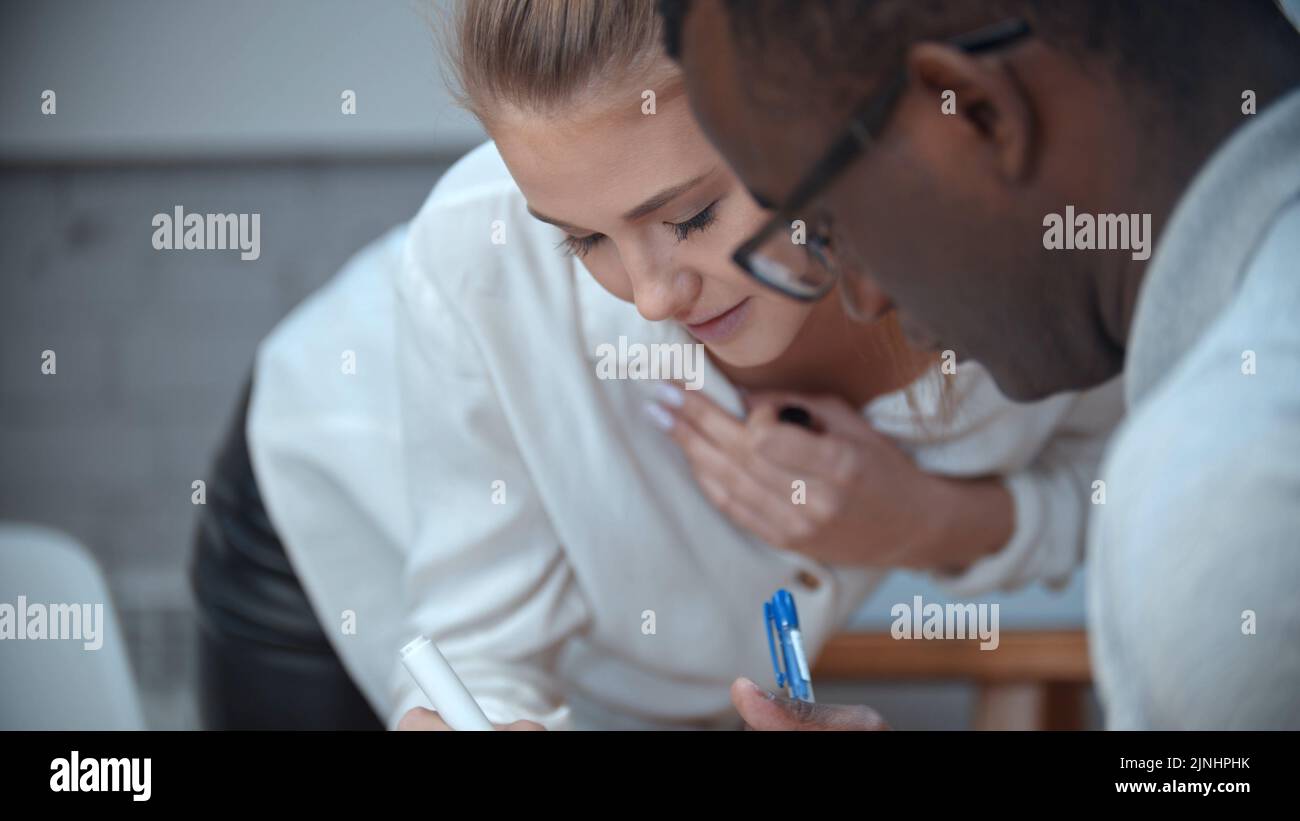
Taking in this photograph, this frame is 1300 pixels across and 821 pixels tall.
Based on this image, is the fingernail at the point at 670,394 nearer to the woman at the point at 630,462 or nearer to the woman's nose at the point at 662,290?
the woman at the point at 630,462

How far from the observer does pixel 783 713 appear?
21.1 inches

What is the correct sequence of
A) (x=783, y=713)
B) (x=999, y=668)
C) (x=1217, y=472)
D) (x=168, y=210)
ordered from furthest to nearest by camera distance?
(x=999, y=668)
(x=168, y=210)
(x=783, y=713)
(x=1217, y=472)

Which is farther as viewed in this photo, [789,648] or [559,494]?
[559,494]

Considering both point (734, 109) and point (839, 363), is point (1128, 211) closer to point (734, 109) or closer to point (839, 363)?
point (734, 109)

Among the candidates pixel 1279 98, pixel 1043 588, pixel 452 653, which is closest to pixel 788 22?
pixel 1279 98

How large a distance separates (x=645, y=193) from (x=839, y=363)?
0.19 metres

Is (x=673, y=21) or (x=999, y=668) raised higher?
(x=673, y=21)

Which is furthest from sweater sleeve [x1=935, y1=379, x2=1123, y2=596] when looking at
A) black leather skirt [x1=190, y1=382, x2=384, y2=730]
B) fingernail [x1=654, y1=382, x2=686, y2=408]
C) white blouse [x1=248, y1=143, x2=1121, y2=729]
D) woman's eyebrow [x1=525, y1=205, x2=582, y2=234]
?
black leather skirt [x1=190, y1=382, x2=384, y2=730]

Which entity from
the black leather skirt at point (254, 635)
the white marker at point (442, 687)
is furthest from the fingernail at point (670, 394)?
the black leather skirt at point (254, 635)

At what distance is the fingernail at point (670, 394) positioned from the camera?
71 centimetres

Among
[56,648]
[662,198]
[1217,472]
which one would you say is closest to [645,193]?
[662,198]

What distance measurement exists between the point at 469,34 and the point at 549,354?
186 mm

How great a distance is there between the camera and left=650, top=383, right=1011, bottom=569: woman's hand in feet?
Result: 2.31

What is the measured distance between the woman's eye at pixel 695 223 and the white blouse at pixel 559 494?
3.8 inches
